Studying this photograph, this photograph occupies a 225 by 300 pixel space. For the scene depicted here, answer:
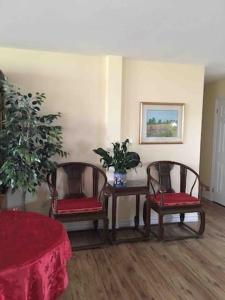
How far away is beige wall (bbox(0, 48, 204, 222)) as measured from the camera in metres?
3.56

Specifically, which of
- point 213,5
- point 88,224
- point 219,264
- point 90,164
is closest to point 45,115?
point 90,164

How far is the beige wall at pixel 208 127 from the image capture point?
17.4ft

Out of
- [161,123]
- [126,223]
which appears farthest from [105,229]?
[161,123]

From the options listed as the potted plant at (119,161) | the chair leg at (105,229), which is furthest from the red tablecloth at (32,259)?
the potted plant at (119,161)

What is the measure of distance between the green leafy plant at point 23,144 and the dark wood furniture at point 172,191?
1.35 metres

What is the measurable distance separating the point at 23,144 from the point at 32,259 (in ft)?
5.81

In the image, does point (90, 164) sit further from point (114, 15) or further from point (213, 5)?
point (213, 5)

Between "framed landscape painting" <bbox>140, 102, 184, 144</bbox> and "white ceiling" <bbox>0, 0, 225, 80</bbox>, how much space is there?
0.69m

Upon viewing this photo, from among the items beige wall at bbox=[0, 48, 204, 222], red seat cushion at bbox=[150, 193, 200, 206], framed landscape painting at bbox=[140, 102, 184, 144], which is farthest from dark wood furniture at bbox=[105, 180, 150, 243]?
framed landscape painting at bbox=[140, 102, 184, 144]

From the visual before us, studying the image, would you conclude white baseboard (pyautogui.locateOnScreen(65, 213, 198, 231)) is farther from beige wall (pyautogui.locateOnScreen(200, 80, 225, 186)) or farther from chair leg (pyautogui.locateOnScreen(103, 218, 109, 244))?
beige wall (pyautogui.locateOnScreen(200, 80, 225, 186))

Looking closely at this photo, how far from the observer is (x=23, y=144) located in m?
2.98

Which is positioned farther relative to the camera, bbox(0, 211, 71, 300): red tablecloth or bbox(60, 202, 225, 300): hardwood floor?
bbox(60, 202, 225, 300): hardwood floor

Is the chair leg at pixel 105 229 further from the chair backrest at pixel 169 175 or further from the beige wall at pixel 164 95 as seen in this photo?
the beige wall at pixel 164 95

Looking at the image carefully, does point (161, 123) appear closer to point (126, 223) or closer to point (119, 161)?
point (119, 161)
